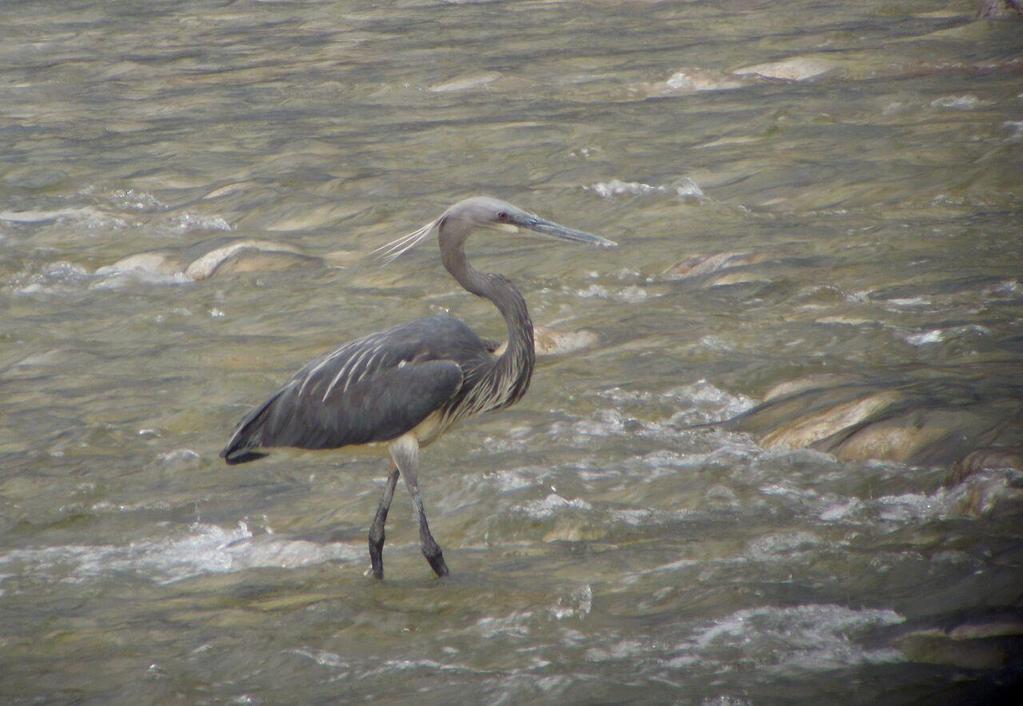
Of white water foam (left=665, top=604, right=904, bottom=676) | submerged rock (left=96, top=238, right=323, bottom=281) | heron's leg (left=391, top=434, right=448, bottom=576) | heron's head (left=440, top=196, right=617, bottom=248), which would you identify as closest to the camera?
white water foam (left=665, top=604, right=904, bottom=676)

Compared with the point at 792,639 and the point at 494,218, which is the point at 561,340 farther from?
the point at 792,639

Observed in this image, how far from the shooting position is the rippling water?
5.18 metres

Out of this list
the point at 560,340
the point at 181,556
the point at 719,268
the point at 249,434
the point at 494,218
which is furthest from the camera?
the point at 719,268

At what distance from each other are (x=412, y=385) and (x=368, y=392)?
18 cm

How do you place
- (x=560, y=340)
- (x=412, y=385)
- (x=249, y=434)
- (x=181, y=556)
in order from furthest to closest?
1. (x=560, y=340)
2. (x=181, y=556)
3. (x=249, y=434)
4. (x=412, y=385)

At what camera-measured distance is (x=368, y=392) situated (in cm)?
598

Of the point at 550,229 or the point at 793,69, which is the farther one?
the point at 793,69

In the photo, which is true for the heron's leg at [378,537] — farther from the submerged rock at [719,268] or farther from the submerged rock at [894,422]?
the submerged rock at [719,268]

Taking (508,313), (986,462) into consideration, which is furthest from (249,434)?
(986,462)

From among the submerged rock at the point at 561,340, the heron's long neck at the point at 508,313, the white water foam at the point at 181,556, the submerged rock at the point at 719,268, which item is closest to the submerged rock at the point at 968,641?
the heron's long neck at the point at 508,313

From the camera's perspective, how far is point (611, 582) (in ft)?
18.6

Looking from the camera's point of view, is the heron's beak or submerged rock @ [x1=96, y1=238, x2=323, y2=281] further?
submerged rock @ [x1=96, y1=238, x2=323, y2=281]

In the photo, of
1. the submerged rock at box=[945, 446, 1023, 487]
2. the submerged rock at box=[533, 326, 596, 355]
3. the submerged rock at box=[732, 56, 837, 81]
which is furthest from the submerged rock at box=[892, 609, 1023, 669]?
the submerged rock at box=[732, 56, 837, 81]

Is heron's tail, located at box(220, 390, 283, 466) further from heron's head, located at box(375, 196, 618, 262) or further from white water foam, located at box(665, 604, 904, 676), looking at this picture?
white water foam, located at box(665, 604, 904, 676)
